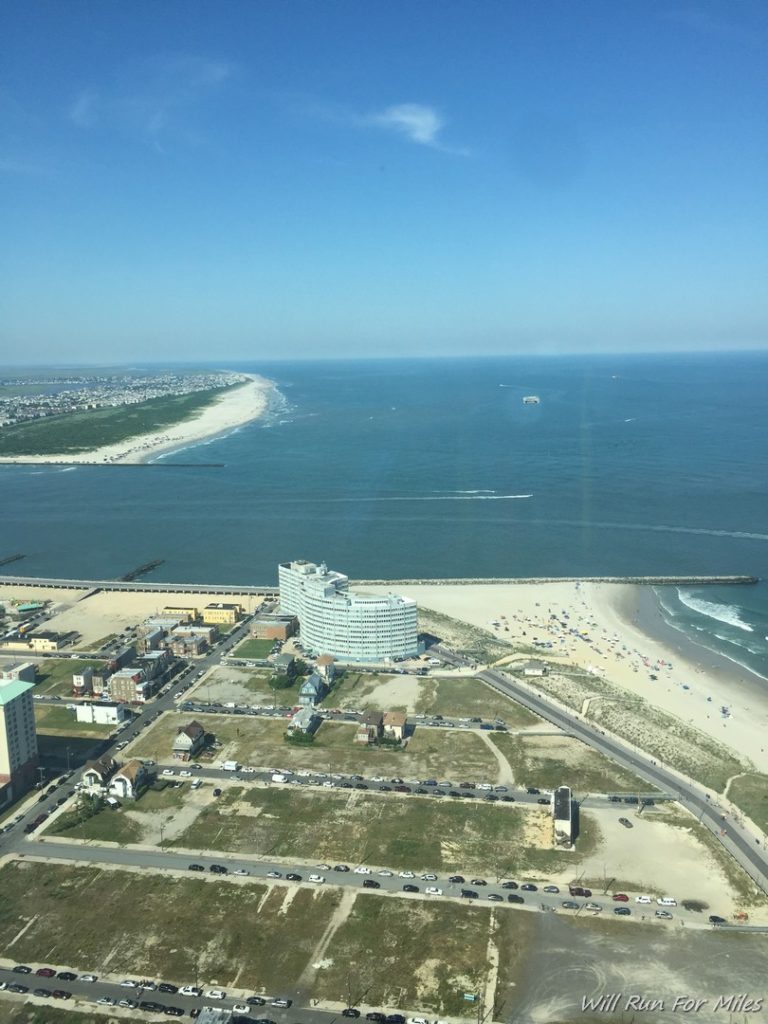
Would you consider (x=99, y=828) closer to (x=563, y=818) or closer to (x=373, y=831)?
(x=373, y=831)

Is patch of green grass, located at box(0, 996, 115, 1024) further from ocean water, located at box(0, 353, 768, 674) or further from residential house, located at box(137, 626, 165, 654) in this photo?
ocean water, located at box(0, 353, 768, 674)

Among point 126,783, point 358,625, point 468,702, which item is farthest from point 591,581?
point 126,783

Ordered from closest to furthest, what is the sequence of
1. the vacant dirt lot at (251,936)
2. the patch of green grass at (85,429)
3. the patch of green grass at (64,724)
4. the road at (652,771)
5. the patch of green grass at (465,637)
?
1. the vacant dirt lot at (251,936)
2. the road at (652,771)
3. the patch of green grass at (64,724)
4. the patch of green grass at (465,637)
5. the patch of green grass at (85,429)

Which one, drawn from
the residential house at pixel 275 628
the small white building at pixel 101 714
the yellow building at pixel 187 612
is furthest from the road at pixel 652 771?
the small white building at pixel 101 714

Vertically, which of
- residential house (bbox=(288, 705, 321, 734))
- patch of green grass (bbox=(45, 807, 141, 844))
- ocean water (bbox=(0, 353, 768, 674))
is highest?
ocean water (bbox=(0, 353, 768, 674))

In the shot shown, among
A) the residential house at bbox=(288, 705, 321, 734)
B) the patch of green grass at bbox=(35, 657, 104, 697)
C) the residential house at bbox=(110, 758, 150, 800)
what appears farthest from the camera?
the patch of green grass at bbox=(35, 657, 104, 697)

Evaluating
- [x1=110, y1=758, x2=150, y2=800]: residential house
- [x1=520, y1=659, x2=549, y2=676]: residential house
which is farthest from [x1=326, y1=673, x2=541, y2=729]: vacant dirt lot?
[x1=110, y1=758, x2=150, y2=800]: residential house

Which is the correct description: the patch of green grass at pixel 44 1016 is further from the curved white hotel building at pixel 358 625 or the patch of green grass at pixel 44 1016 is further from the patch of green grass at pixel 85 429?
the patch of green grass at pixel 85 429
